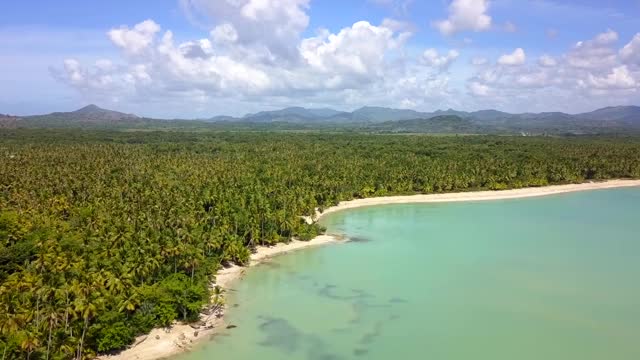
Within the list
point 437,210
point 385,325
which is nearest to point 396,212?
point 437,210

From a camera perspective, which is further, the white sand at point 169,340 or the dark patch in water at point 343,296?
the dark patch in water at point 343,296

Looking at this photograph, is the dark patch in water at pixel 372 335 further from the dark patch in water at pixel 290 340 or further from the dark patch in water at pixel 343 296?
the dark patch in water at pixel 343 296

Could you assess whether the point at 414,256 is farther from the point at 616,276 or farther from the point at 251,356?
the point at 251,356

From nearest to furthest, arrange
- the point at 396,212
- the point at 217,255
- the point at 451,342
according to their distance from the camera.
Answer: the point at 451,342, the point at 217,255, the point at 396,212

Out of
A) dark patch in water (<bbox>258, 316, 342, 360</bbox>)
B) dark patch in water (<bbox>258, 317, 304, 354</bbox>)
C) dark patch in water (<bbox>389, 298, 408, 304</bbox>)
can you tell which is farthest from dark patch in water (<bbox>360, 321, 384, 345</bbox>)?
dark patch in water (<bbox>389, 298, 408, 304</bbox>)

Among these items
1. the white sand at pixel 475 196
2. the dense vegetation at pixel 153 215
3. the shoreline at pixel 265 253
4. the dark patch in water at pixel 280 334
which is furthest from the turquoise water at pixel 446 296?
the white sand at pixel 475 196

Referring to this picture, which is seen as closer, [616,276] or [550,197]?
[616,276]
